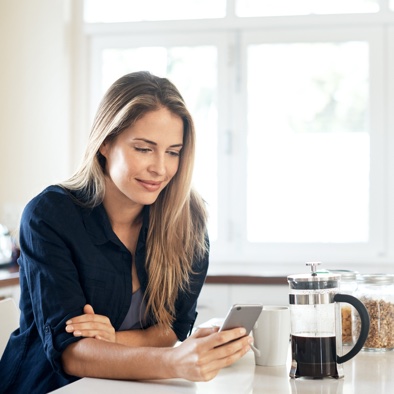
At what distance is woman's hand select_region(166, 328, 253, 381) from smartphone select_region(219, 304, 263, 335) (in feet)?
0.04

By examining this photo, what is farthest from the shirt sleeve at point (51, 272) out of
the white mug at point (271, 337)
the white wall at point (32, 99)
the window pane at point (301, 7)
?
the window pane at point (301, 7)

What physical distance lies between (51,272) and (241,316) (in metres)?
0.50

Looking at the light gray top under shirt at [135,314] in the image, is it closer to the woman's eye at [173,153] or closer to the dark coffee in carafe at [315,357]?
the woman's eye at [173,153]

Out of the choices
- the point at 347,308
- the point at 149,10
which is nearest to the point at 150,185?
the point at 347,308

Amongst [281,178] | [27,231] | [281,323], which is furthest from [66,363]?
[281,178]

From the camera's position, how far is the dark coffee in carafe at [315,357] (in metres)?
1.51

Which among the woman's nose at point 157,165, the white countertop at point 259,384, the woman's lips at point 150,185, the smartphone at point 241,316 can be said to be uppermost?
the woman's nose at point 157,165

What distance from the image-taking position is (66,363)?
1.64 m

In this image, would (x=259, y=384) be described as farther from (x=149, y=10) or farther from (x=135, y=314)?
(x=149, y=10)

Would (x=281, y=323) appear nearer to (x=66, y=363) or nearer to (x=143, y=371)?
(x=143, y=371)

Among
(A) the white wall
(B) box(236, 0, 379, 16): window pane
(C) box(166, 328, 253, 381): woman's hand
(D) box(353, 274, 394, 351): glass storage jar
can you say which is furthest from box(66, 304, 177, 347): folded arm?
(B) box(236, 0, 379, 16): window pane

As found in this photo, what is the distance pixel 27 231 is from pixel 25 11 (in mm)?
2608

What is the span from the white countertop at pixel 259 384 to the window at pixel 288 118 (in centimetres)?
264

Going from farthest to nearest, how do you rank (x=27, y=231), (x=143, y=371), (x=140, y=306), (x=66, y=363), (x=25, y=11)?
1. (x=25, y=11)
2. (x=140, y=306)
3. (x=27, y=231)
4. (x=66, y=363)
5. (x=143, y=371)
